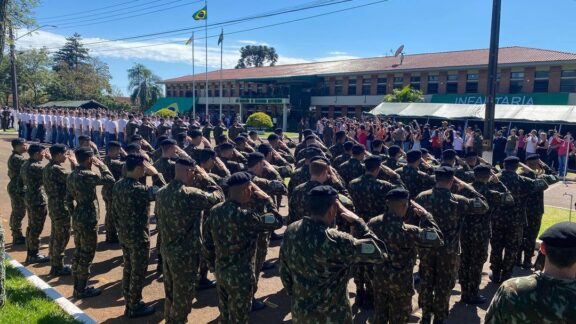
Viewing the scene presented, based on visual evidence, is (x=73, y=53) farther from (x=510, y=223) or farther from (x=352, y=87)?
(x=510, y=223)

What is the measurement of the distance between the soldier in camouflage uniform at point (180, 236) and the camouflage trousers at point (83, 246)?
1850 millimetres

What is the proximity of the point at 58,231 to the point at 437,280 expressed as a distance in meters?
5.94

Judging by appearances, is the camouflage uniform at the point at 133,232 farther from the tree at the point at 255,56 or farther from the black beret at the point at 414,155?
the tree at the point at 255,56

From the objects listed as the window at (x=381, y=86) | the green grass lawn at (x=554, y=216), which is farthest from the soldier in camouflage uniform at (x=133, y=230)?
the window at (x=381, y=86)

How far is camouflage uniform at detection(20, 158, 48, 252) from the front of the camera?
7.75 metres

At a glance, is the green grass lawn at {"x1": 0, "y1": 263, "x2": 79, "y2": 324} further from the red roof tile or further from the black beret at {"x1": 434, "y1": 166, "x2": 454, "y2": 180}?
the red roof tile

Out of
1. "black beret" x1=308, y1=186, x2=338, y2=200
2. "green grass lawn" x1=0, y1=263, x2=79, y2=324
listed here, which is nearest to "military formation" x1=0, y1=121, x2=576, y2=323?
"black beret" x1=308, y1=186, x2=338, y2=200

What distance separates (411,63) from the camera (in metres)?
40.5

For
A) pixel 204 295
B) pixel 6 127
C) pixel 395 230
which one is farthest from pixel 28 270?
pixel 6 127

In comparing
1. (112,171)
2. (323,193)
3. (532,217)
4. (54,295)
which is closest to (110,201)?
(112,171)

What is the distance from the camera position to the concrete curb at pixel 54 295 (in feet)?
18.5

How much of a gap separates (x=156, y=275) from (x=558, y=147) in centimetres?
1756

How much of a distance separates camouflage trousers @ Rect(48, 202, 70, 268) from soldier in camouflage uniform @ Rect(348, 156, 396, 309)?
15.5 ft

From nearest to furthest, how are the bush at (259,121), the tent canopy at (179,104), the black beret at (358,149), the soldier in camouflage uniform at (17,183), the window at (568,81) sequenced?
the black beret at (358,149) < the soldier in camouflage uniform at (17,183) < the window at (568,81) < the bush at (259,121) < the tent canopy at (179,104)
